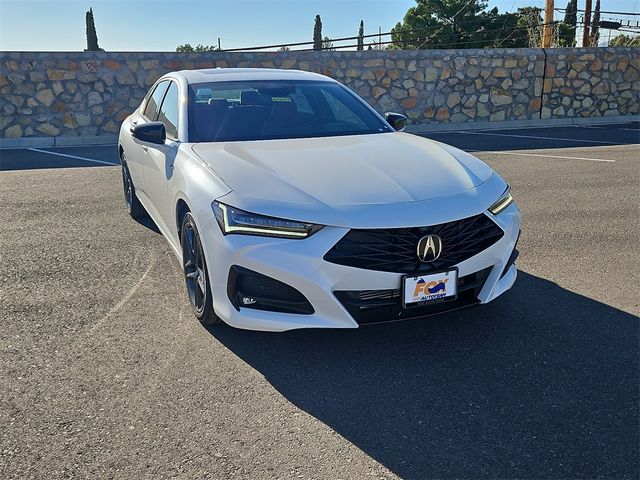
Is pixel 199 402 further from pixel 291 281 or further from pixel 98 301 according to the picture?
pixel 98 301

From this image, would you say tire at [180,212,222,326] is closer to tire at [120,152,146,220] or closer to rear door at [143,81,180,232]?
rear door at [143,81,180,232]

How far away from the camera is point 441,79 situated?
1452cm

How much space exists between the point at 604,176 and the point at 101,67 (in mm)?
9962

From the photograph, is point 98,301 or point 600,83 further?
point 600,83

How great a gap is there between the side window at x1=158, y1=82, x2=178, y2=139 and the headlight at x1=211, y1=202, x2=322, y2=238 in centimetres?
133

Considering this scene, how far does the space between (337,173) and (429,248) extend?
736 millimetres

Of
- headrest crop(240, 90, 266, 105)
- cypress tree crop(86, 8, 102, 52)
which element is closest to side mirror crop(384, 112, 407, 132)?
headrest crop(240, 90, 266, 105)

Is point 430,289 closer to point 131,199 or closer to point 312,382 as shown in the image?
point 312,382

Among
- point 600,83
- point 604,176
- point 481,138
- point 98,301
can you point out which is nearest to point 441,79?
point 481,138

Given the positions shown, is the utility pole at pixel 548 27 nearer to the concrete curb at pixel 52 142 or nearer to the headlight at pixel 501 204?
the concrete curb at pixel 52 142

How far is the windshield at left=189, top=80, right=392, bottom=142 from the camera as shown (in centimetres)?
430

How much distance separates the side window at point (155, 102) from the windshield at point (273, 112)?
0.79 meters

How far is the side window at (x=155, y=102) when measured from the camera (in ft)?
17.4

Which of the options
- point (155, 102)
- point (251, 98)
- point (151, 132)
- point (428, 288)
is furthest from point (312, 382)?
point (155, 102)
